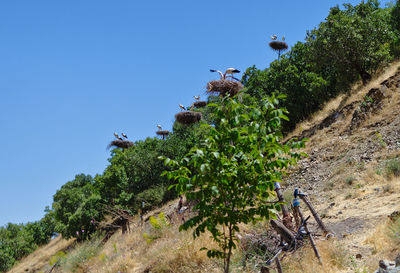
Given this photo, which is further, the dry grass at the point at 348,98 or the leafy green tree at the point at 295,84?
the leafy green tree at the point at 295,84

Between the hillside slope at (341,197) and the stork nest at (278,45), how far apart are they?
7797 millimetres

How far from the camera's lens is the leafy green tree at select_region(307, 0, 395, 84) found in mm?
15891

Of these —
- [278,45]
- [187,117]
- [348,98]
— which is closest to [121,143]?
[187,117]

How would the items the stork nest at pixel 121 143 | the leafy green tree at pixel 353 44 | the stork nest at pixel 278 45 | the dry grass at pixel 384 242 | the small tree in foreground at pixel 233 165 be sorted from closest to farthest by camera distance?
1. the small tree in foreground at pixel 233 165
2. the dry grass at pixel 384 242
3. the leafy green tree at pixel 353 44
4. the stork nest at pixel 278 45
5. the stork nest at pixel 121 143

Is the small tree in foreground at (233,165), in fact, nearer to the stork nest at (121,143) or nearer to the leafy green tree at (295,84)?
the leafy green tree at (295,84)

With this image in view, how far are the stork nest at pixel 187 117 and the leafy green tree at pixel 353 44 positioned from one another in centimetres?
803

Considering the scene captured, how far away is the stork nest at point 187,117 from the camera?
21.4 meters

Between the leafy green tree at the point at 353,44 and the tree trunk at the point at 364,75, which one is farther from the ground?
the leafy green tree at the point at 353,44

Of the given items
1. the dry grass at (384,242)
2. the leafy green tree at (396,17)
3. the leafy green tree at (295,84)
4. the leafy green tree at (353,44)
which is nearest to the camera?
the dry grass at (384,242)

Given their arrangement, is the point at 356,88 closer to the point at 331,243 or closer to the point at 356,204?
the point at 356,204

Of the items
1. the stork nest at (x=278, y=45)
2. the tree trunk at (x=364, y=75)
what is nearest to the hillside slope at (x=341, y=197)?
the tree trunk at (x=364, y=75)

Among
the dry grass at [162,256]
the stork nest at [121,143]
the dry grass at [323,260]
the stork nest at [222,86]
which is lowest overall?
the dry grass at [323,260]

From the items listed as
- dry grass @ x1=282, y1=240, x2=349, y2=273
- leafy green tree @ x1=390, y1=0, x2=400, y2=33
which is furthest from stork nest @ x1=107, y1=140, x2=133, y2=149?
dry grass @ x1=282, y1=240, x2=349, y2=273

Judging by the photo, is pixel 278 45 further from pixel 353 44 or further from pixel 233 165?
pixel 233 165
